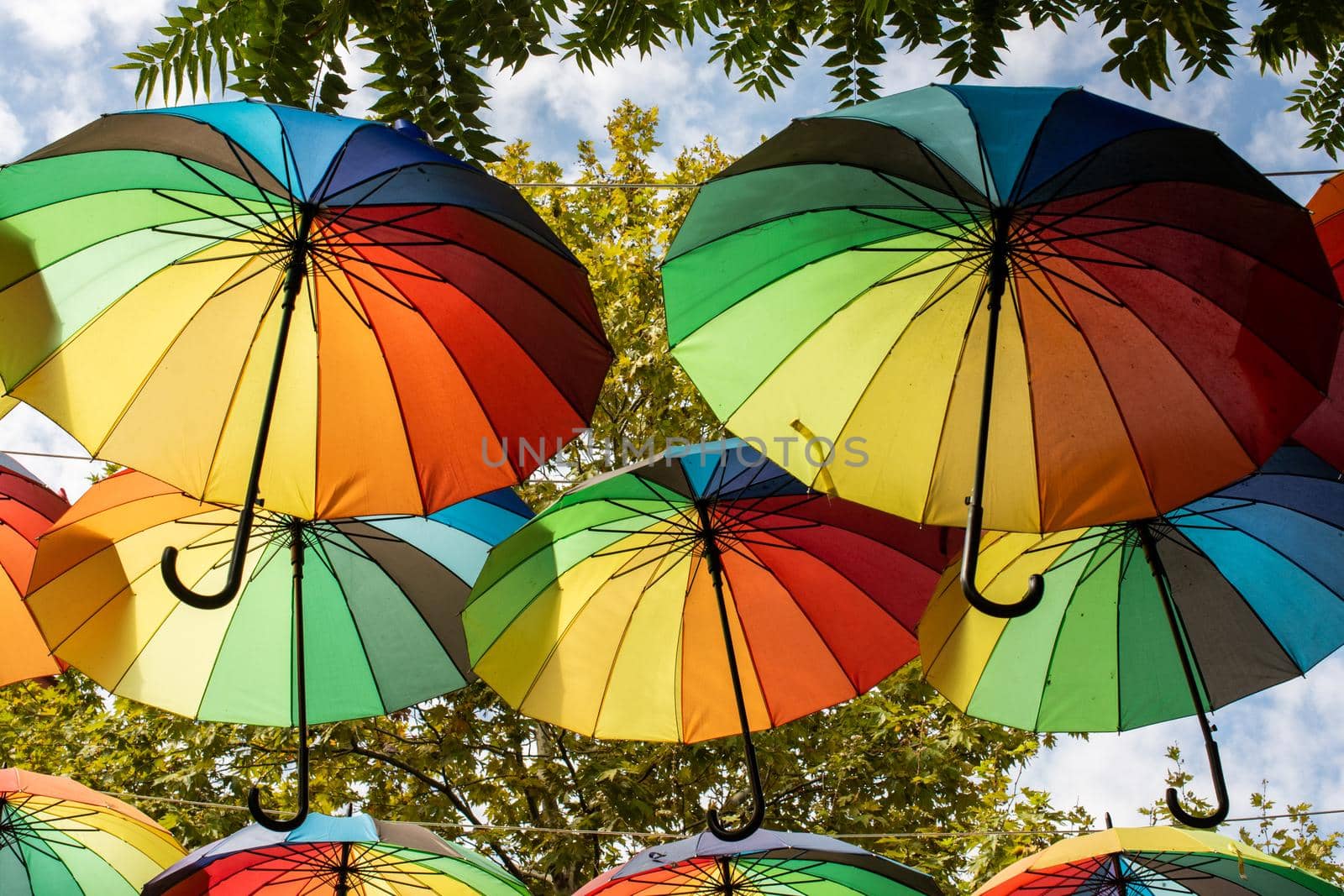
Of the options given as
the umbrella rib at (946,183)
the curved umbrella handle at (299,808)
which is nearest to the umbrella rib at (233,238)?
the curved umbrella handle at (299,808)

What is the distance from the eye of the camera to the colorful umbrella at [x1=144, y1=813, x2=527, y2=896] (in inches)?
147

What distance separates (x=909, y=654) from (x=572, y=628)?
1.18m

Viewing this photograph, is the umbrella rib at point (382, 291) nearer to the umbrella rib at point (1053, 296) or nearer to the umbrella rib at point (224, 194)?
the umbrella rib at point (224, 194)

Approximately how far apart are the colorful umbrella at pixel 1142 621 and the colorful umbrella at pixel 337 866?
1.99 m

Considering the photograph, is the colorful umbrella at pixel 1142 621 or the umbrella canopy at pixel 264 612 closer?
the colorful umbrella at pixel 1142 621

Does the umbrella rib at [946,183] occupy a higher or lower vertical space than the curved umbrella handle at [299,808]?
higher

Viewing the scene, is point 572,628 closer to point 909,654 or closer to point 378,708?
point 378,708

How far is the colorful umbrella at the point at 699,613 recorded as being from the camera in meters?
3.55

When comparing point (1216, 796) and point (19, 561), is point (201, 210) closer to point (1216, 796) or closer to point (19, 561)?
point (19, 561)

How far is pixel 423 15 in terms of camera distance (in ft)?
9.75

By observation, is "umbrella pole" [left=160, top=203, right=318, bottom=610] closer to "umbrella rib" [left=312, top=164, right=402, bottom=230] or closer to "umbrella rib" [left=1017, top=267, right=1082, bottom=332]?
"umbrella rib" [left=312, top=164, right=402, bottom=230]

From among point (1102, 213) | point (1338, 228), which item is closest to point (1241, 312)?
point (1102, 213)

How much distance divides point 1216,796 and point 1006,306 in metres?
1.42

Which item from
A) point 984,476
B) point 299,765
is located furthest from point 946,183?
point 299,765
